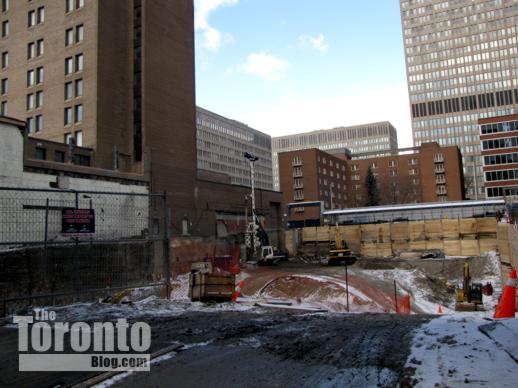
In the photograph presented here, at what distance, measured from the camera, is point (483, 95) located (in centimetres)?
16088

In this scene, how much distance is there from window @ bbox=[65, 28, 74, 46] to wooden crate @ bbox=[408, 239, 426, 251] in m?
40.7

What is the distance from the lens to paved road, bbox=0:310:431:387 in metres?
5.12

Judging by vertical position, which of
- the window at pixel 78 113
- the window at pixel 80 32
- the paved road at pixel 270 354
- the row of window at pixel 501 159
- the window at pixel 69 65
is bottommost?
the paved road at pixel 270 354

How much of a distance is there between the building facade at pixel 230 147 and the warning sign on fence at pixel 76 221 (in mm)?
127751

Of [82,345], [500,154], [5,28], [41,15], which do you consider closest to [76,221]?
[82,345]

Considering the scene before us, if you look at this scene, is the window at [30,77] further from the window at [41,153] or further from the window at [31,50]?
the window at [41,153]

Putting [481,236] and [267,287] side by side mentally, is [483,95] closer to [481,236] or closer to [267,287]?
[481,236]

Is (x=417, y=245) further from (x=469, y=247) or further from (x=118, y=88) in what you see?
(x=118, y=88)

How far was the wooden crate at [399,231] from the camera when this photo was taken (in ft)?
157

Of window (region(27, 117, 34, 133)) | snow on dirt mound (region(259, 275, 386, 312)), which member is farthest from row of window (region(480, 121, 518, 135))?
window (region(27, 117, 34, 133))

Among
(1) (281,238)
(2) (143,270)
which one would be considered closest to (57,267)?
(2) (143,270)

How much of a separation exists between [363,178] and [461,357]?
125721 mm

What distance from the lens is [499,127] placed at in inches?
3703

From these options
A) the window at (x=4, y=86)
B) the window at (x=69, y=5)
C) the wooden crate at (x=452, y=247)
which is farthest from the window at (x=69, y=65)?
the wooden crate at (x=452, y=247)
